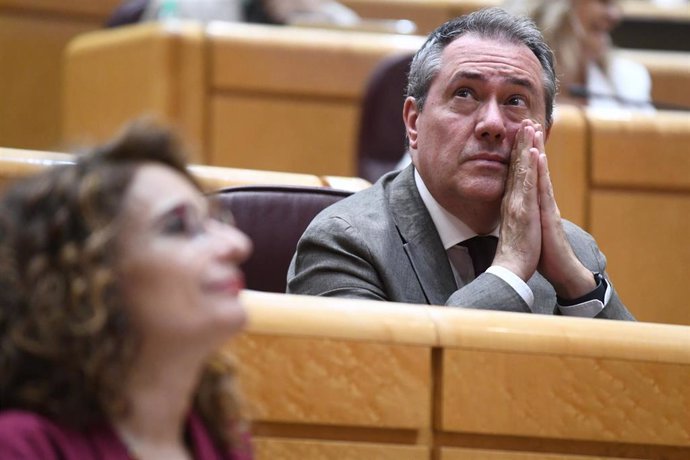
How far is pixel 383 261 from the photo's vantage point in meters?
0.96

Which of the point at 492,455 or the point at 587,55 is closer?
the point at 492,455

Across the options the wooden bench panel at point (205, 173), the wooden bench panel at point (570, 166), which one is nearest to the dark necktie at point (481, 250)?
the wooden bench panel at point (205, 173)

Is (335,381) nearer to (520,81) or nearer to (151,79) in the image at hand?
(520,81)

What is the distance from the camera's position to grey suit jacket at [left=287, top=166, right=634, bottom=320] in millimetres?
952

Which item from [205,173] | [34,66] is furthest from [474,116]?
[34,66]

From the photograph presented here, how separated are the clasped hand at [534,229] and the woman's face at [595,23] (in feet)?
3.39

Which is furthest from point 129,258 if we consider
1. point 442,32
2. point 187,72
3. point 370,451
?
point 187,72

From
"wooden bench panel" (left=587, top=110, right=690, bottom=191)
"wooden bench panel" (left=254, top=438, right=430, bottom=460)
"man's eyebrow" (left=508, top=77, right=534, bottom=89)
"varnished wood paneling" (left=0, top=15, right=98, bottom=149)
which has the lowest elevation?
"varnished wood paneling" (left=0, top=15, right=98, bottom=149)

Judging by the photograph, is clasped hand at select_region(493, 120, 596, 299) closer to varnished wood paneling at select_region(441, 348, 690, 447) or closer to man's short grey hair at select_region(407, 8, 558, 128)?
man's short grey hair at select_region(407, 8, 558, 128)

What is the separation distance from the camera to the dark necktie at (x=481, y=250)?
40.1 inches

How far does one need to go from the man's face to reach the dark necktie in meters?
0.03

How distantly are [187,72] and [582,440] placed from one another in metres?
1.19

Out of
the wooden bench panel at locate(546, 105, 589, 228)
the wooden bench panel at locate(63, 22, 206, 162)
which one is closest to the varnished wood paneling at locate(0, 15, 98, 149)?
the wooden bench panel at locate(63, 22, 206, 162)

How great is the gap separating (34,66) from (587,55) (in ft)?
3.57
